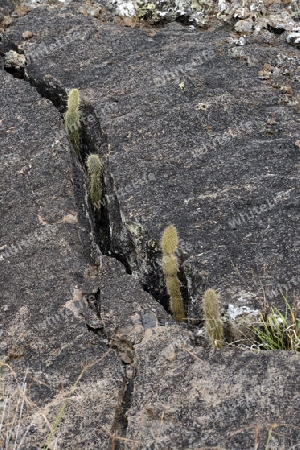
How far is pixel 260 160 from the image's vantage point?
4430 millimetres

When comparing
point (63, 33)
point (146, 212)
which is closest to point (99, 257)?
point (146, 212)

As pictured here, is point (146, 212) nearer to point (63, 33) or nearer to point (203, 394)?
point (203, 394)

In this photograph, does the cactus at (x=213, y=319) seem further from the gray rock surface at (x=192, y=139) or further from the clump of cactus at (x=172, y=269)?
the clump of cactus at (x=172, y=269)

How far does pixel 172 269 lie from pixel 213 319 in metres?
0.47

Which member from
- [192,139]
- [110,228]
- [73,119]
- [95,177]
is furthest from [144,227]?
[73,119]

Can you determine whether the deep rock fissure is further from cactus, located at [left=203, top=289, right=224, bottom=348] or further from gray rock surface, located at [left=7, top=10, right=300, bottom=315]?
cactus, located at [left=203, top=289, right=224, bottom=348]

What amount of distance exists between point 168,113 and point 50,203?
3.73ft

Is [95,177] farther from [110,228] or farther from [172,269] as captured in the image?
[172,269]

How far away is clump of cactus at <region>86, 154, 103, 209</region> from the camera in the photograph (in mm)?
4492

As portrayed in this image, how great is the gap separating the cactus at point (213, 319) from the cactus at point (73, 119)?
1.89m

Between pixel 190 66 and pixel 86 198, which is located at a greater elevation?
pixel 190 66

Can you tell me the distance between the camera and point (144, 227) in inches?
161

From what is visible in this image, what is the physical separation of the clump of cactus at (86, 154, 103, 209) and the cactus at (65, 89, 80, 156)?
0.39 m

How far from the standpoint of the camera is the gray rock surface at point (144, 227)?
3.10 m
